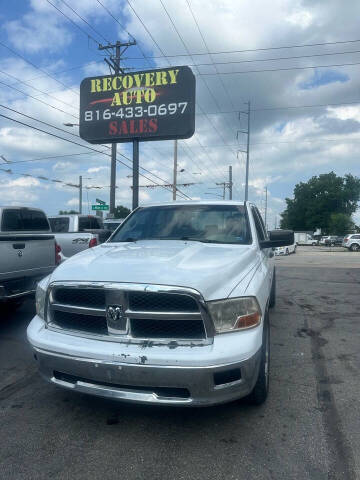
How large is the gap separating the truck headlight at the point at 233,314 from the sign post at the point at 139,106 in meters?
13.3

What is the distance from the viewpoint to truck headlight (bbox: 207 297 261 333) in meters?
2.81

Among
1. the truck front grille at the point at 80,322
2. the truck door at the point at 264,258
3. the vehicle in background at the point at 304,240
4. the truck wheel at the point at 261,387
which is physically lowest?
the vehicle in background at the point at 304,240

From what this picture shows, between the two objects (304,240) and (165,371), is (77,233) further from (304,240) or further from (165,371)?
(304,240)

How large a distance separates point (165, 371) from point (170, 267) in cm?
79

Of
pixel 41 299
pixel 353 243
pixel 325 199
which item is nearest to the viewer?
pixel 41 299

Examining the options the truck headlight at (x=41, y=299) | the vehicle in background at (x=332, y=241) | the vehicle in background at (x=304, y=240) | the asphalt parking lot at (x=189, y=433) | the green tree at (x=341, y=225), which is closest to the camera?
the asphalt parking lot at (x=189, y=433)

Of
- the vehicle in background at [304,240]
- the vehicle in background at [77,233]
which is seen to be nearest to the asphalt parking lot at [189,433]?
the vehicle in background at [77,233]

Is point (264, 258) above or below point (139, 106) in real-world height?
below

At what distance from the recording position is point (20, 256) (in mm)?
5574

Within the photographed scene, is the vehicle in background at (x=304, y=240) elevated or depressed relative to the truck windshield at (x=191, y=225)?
depressed

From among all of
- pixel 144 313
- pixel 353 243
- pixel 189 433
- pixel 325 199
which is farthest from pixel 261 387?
pixel 325 199

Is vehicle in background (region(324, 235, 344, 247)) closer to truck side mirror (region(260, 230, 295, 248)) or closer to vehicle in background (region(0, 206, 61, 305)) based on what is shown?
vehicle in background (region(0, 206, 61, 305))

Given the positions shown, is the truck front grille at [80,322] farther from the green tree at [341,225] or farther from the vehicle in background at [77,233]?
the green tree at [341,225]

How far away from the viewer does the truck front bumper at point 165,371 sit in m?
2.61
